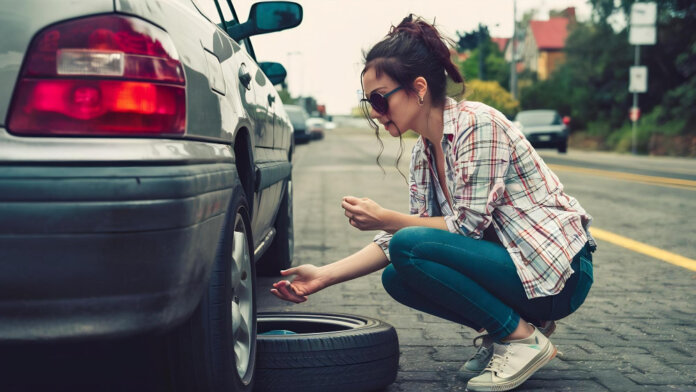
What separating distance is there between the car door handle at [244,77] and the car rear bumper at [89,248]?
1.21m

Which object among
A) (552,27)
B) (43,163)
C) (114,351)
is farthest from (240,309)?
(552,27)

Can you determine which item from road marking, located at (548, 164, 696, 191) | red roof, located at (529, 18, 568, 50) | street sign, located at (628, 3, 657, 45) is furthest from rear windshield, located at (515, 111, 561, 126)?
red roof, located at (529, 18, 568, 50)

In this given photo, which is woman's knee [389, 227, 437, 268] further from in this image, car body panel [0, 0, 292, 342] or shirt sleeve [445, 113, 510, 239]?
car body panel [0, 0, 292, 342]

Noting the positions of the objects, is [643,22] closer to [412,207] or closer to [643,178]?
[643,178]

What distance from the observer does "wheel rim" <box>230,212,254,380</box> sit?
2479 mm

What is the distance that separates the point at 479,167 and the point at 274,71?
2.47 metres

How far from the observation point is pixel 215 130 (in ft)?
7.57

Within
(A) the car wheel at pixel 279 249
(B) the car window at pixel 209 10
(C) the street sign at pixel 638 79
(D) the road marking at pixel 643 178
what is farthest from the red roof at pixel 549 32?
(B) the car window at pixel 209 10

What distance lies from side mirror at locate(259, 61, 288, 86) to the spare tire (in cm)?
245

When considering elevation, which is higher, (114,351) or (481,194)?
(481,194)

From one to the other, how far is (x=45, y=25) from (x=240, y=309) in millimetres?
1070

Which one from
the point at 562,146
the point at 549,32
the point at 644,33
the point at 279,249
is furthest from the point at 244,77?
the point at 549,32

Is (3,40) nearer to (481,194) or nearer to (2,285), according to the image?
(2,285)

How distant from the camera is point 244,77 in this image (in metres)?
3.10
